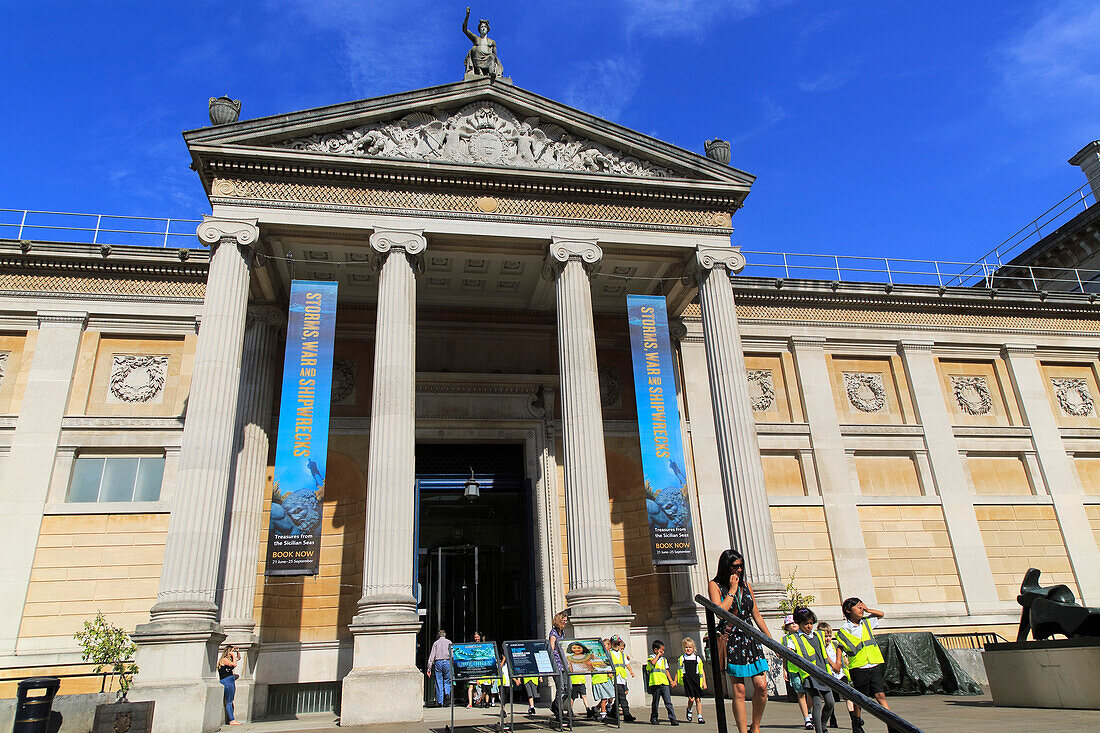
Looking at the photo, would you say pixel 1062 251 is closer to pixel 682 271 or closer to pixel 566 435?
pixel 682 271

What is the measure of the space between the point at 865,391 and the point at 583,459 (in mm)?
11489

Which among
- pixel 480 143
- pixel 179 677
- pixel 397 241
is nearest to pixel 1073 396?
pixel 480 143

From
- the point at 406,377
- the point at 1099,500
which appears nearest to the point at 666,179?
the point at 406,377

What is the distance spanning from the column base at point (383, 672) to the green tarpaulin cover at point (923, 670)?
9.41m

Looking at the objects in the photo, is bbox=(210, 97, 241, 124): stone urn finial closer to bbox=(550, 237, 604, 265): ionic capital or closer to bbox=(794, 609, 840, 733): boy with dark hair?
bbox=(550, 237, 604, 265): ionic capital

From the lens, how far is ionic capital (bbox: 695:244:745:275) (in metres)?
17.7

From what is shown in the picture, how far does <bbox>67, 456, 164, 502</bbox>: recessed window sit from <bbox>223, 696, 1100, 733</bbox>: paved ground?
7.22 metres

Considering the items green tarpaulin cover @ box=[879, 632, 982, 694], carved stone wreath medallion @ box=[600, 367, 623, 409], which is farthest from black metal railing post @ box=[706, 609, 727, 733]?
carved stone wreath medallion @ box=[600, 367, 623, 409]

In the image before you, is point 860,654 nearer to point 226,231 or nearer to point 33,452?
point 226,231

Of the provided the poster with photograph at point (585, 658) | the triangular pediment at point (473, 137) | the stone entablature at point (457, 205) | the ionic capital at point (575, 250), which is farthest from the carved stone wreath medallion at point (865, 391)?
the poster with photograph at point (585, 658)

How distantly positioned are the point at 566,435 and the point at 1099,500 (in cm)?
1752

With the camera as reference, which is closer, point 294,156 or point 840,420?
point 294,156

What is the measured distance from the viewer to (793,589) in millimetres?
18781

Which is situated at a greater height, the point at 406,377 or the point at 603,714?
the point at 406,377
